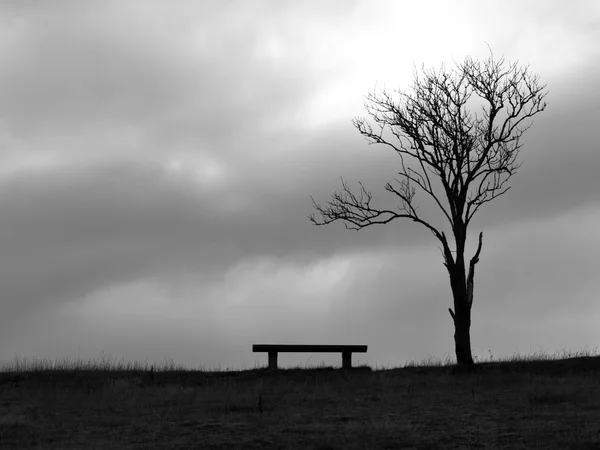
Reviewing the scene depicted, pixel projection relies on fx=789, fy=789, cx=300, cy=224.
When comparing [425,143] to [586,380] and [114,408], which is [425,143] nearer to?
[586,380]

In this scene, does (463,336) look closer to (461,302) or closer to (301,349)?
(461,302)

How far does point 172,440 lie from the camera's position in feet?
42.0

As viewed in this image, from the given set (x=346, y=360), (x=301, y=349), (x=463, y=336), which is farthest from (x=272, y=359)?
(x=463, y=336)

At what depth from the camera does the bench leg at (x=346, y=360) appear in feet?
79.3

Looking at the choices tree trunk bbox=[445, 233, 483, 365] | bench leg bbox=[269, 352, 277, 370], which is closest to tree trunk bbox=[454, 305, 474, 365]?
tree trunk bbox=[445, 233, 483, 365]

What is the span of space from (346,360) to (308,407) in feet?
25.3

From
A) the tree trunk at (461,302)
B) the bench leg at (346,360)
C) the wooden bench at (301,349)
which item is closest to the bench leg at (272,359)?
the wooden bench at (301,349)

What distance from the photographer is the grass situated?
1262 cm

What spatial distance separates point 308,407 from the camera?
16.6m

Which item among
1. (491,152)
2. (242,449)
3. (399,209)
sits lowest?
(242,449)

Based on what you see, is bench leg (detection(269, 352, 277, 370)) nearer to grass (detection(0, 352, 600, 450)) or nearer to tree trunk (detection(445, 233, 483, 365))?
grass (detection(0, 352, 600, 450))

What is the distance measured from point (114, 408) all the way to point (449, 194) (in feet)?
44.5

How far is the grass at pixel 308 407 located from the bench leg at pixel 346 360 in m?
0.52

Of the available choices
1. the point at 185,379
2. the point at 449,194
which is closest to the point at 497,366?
the point at 449,194
